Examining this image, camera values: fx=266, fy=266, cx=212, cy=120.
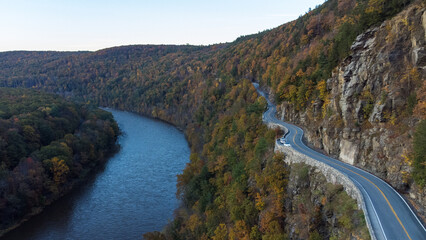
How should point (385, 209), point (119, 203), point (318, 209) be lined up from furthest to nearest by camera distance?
1. point (119, 203)
2. point (318, 209)
3. point (385, 209)

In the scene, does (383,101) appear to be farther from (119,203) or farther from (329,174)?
(119,203)

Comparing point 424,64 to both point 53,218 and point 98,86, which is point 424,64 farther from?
point 98,86

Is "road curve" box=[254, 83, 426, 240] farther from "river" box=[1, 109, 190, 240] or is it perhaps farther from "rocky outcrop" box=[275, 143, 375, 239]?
"river" box=[1, 109, 190, 240]

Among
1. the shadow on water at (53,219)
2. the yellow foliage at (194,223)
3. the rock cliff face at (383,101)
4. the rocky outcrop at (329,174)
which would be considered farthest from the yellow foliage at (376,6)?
the shadow on water at (53,219)

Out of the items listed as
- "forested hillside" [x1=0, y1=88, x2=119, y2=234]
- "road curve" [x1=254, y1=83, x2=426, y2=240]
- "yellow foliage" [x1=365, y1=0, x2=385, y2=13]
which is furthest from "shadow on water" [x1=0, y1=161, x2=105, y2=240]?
"yellow foliage" [x1=365, y1=0, x2=385, y2=13]

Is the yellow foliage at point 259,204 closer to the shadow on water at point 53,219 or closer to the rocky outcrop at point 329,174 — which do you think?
the rocky outcrop at point 329,174

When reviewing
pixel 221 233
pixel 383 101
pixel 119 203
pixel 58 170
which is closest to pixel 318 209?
pixel 383 101
